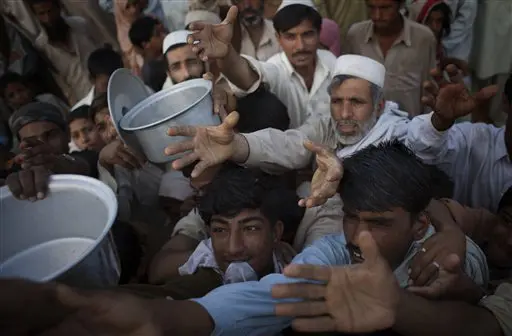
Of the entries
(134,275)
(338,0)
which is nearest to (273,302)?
(134,275)

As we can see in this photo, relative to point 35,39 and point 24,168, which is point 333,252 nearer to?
point 24,168

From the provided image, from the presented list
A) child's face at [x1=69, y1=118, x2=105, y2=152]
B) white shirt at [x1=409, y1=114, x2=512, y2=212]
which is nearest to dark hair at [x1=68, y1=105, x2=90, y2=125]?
child's face at [x1=69, y1=118, x2=105, y2=152]

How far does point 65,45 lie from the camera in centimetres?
489

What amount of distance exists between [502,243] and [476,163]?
20.6 inches

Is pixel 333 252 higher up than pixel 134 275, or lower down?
higher up

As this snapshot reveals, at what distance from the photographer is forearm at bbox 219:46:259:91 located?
8.41 ft

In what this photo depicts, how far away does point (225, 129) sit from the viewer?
2.07m

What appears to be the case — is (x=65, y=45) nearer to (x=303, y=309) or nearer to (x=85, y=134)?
(x=85, y=134)

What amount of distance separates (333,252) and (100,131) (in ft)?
6.72

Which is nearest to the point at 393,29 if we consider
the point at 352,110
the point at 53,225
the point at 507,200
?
the point at 352,110

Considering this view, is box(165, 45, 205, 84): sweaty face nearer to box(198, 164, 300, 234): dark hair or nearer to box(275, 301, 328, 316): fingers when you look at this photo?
box(198, 164, 300, 234): dark hair

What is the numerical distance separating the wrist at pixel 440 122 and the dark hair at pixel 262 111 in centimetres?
81

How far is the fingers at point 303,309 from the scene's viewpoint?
4.08 feet

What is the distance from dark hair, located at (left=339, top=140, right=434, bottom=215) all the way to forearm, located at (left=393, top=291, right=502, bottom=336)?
0.39 m
